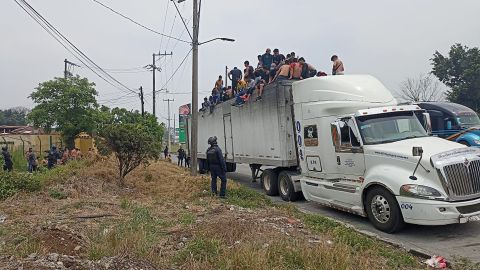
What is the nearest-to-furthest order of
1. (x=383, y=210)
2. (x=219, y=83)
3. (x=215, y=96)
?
(x=383, y=210) < (x=215, y=96) < (x=219, y=83)

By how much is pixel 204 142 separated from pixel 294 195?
8932 mm

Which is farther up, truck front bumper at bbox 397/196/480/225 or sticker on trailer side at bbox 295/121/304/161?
sticker on trailer side at bbox 295/121/304/161

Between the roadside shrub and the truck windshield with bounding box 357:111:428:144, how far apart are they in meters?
8.82

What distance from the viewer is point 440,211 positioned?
7078 millimetres

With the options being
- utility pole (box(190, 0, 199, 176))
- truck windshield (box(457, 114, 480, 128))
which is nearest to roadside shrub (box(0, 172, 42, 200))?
utility pole (box(190, 0, 199, 176))

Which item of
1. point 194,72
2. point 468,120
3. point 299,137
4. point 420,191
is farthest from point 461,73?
point 420,191

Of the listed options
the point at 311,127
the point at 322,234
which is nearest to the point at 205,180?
the point at 311,127

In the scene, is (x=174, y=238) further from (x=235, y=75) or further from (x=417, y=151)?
(x=235, y=75)

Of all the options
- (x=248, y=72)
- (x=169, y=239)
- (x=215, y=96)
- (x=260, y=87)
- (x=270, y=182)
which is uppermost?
(x=248, y=72)

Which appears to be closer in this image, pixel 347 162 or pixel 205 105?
pixel 347 162

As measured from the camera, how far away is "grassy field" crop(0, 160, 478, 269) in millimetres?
4996

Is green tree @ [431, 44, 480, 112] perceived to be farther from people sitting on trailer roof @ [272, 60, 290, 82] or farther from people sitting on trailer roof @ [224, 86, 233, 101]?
people sitting on trailer roof @ [272, 60, 290, 82]

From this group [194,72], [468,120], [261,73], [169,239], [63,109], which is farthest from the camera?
[63,109]

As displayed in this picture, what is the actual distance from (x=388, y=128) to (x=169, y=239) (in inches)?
200
